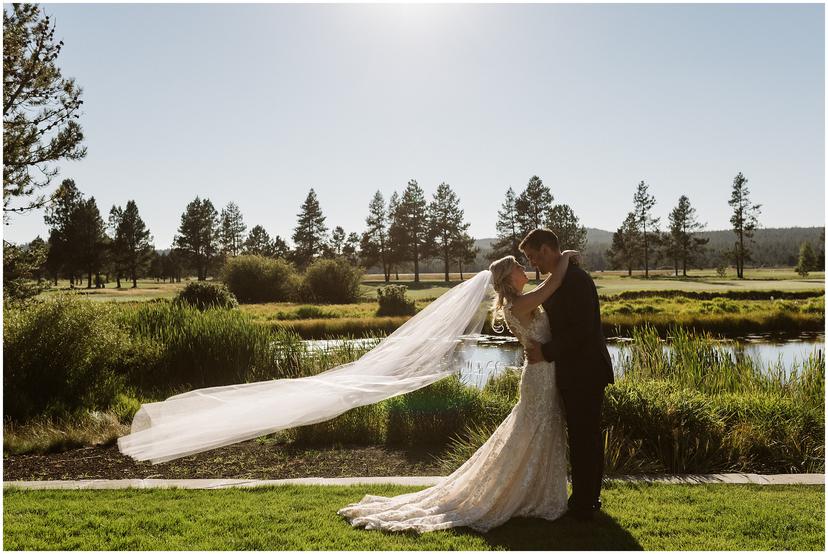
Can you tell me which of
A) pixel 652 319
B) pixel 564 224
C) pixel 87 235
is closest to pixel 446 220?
pixel 564 224

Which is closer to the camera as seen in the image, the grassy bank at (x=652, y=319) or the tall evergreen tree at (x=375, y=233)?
the grassy bank at (x=652, y=319)

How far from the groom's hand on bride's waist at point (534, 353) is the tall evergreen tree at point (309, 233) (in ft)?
241

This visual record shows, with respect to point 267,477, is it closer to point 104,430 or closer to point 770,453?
point 104,430

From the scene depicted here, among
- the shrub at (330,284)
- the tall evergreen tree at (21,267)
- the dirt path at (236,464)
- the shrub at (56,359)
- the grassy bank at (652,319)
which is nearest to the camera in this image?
the dirt path at (236,464)

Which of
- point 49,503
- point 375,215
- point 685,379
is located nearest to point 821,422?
point 685,379

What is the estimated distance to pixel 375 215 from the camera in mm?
75250

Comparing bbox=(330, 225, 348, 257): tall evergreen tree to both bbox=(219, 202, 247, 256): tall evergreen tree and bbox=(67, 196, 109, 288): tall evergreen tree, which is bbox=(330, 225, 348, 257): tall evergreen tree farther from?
bbox=(67, 196, 109, 288): tall evergreen tree

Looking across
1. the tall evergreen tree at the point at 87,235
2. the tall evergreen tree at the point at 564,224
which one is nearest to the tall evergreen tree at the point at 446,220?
the tall evergreen tree at the point at 564,224

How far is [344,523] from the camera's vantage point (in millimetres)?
4820

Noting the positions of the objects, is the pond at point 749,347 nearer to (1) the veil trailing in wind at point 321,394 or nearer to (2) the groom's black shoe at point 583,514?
(1) the veil trailing in wind at point 321,394

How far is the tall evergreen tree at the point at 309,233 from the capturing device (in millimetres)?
77688

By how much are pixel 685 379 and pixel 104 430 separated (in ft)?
28.8

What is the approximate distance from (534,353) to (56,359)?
834 centimetres

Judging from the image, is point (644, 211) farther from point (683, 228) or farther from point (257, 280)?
point (257, 280)
